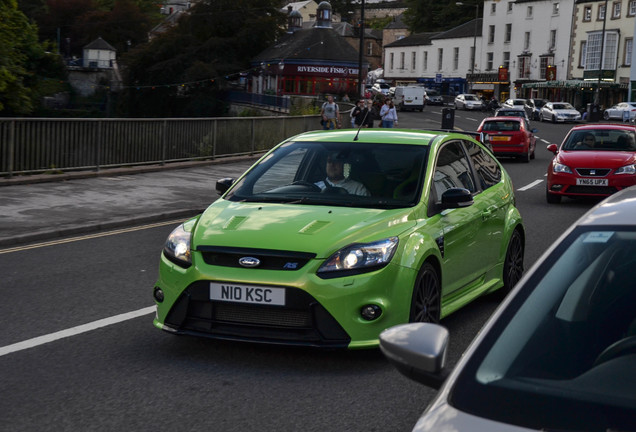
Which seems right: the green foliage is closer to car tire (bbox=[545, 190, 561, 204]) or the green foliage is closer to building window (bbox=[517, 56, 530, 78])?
building window (bbox=[517, 56, 530, 78])

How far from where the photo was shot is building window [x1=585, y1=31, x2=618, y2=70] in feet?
265

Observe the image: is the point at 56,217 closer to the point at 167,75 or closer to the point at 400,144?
the point at 400,144

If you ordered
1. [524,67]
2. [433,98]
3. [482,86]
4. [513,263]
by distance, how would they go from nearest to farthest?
[513,263], [524,67], [433,98], [482,86]

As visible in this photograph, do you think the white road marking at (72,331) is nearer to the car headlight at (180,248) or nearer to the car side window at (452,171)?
the car headlight at (180,248)

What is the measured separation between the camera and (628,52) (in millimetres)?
79188

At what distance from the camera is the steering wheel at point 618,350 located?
2.90 metres

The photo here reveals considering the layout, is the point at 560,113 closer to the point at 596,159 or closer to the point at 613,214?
the point at 596,159

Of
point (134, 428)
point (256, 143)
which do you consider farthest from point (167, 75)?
point (134, 428)

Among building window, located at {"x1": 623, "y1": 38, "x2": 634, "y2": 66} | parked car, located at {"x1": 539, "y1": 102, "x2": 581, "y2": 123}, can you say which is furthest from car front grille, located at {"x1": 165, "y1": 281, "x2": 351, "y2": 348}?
building window, located at {"x1": 623, "y1": 38, "x2": 634, "y2": 66}

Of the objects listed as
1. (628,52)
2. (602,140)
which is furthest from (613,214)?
(628,52)

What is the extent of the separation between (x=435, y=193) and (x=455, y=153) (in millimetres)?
878

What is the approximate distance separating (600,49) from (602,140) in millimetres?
65951

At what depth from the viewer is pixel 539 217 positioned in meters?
15.6

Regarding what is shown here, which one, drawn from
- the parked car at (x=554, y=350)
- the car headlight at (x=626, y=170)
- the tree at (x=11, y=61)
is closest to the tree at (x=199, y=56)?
the tree at (x=11, y=61)
